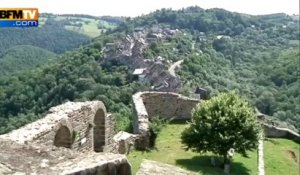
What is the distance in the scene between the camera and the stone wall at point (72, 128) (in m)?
11.2

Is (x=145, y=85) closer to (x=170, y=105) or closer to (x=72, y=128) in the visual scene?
(x=170, y=105)

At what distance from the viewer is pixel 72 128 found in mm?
13117

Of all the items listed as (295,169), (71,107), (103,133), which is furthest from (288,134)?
(71,107)

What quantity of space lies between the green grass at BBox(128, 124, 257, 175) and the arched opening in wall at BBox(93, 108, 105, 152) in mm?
958

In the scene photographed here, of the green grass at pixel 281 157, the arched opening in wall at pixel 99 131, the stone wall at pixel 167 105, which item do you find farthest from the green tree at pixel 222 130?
the stone wall at pixel 167 105

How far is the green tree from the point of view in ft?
55.4

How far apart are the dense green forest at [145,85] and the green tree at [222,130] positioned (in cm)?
492

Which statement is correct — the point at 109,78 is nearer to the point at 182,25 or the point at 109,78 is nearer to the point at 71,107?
the point at 71,107

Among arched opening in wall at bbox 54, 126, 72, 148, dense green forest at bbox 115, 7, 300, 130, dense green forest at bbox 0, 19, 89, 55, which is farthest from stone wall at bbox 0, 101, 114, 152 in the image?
dense green forest at bbox 0, 19, 89, 55

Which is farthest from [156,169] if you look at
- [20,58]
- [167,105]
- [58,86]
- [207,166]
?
[20,58]

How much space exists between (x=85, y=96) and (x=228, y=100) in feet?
121

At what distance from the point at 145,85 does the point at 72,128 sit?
45482 mm

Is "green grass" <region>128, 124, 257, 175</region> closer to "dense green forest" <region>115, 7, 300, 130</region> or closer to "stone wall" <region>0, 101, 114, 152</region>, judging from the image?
"stone wall" <region>0, 101, 114, 152</region>

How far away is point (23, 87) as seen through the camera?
6931 cm
